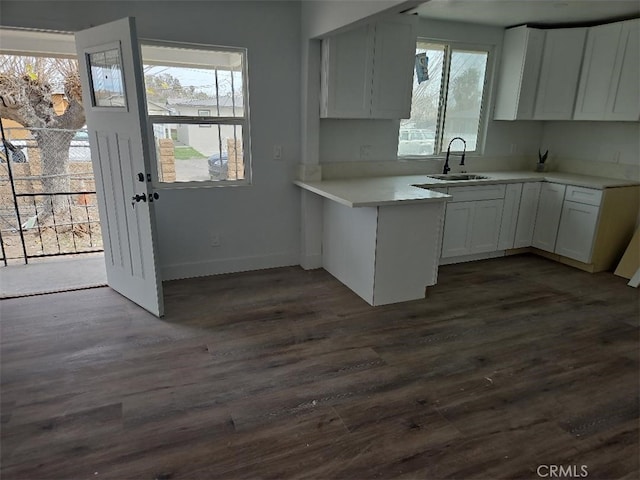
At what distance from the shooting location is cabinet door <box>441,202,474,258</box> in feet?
12.7

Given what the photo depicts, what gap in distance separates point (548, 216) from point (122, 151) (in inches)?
162

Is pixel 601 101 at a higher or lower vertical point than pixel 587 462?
higher

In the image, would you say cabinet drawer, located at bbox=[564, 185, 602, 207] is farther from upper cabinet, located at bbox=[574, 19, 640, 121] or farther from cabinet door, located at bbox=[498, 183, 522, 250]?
upper cabinet, located at bbox=[574, 19, 640, 121]

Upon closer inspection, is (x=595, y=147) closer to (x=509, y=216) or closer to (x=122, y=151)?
(x=509, y=216)

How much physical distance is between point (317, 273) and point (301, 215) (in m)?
0.59

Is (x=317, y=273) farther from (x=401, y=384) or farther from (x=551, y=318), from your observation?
(x=551, y=318)

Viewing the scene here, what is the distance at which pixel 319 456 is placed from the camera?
1.74m

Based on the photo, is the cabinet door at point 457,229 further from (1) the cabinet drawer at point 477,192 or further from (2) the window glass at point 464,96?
(2) the window glass at point 464,96

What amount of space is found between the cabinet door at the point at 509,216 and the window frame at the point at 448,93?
2.33 feet

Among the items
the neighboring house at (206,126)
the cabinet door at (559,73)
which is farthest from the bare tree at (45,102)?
the cabinet door at (559,73)

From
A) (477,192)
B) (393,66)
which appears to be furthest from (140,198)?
(477,192)

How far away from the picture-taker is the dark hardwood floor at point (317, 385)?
1.73 meters

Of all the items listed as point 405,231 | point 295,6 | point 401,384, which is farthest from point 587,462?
point 295,6

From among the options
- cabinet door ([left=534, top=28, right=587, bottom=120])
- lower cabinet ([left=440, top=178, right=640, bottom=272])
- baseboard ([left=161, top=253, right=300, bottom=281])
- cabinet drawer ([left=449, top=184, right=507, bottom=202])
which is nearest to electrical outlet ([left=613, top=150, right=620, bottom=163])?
lower cabinet ([left=440, top=178, right=640, bottom=272])
